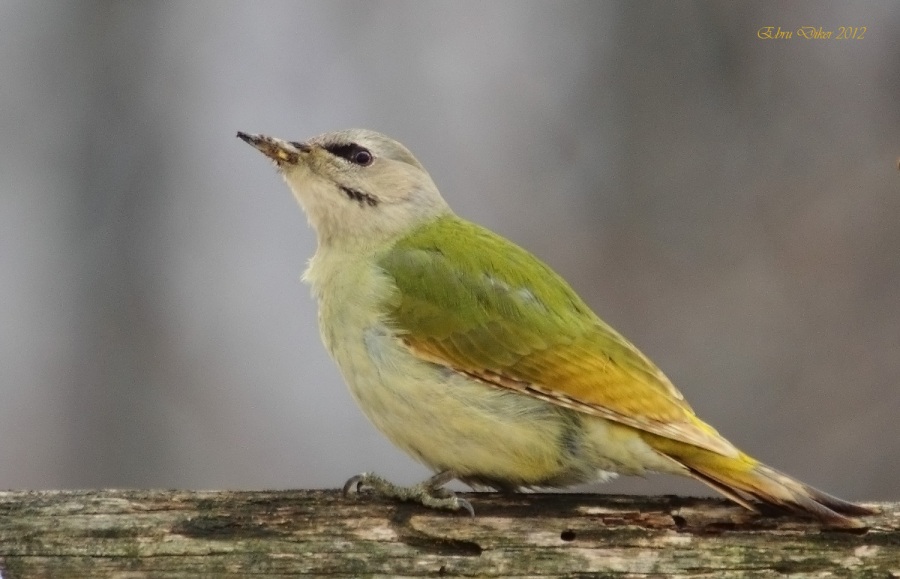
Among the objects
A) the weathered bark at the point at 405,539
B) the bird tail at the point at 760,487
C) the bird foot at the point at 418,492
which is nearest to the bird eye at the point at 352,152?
the bird foot at the point at 418,492

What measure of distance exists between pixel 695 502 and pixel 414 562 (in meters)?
0.91

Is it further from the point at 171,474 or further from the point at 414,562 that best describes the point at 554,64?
the point at 414,562

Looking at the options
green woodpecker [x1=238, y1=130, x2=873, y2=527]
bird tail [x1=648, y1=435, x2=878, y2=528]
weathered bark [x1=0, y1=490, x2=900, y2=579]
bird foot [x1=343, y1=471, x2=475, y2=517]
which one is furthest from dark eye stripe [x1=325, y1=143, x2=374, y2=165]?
bird tail [x1=648, y1=435, x2=878, y2=528]

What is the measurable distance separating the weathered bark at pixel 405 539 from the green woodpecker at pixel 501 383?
11 cm

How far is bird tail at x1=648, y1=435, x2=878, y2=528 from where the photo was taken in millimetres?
3557

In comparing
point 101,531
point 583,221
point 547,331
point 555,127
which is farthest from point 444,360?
point 555,127

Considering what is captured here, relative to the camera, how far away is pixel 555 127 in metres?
8.43

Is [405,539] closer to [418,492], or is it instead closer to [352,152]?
[418,492]

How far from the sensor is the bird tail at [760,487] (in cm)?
356

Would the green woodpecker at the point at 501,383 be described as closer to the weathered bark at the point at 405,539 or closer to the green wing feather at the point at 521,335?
the green wing feather at the point at 521,335

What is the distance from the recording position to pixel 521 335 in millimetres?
4301

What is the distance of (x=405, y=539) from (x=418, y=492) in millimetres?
260

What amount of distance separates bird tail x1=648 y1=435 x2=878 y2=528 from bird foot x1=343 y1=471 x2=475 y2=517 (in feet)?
2.48

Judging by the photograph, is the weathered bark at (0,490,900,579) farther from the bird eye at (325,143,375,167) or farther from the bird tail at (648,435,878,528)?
the bird eye at (325,143,375,167)
